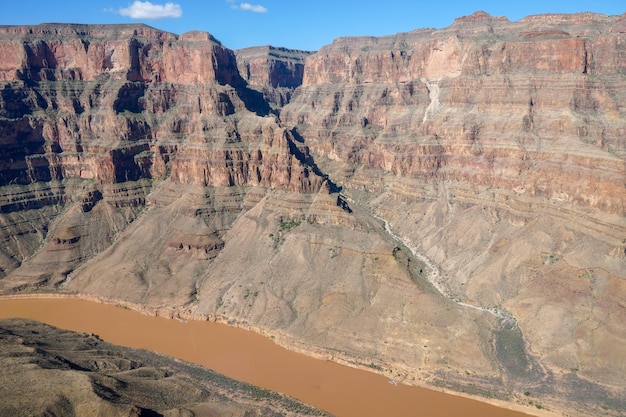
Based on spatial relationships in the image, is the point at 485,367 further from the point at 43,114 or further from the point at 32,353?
the point at 43,114

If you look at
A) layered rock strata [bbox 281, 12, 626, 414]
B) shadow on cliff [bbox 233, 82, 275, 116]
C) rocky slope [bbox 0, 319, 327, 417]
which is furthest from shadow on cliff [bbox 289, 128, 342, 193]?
rocky slope [bbox 0, 319, 327, 417]

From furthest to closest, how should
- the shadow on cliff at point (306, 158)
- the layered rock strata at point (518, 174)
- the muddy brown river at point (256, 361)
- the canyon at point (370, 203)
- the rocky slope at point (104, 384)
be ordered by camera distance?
the shadow on cliff at point (306, 158), the canyon at point (370, 203), the layered rock strata at point (518, 174), the muddy brown river at point (256, 361), the rocky slope at point (104, 384)

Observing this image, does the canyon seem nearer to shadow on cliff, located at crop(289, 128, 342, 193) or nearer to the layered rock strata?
the layered rock strata

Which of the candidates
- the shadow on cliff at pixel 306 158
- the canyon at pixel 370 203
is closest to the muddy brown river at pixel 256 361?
the canyon at pixel 370 203

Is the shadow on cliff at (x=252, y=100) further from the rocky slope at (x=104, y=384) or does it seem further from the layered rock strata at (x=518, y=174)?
the rocky slope at (x=104, y=384)

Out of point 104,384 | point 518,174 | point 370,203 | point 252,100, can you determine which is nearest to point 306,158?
point 370,203

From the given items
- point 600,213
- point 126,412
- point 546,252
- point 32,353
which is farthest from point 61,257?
point 600,213

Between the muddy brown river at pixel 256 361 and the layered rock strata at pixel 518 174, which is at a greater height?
the layered rock strata at pixel 518 174
